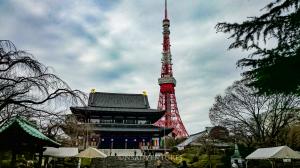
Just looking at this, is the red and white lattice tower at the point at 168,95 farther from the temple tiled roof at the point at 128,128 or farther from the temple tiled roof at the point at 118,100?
the temple tiled roof at the point at 128,128

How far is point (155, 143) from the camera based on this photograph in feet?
165

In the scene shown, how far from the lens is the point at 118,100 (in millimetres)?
53500

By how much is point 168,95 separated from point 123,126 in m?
18.5

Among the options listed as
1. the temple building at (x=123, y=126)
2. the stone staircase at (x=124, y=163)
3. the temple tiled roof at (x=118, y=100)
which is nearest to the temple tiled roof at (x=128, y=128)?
the temple building at (x=123, y=126)

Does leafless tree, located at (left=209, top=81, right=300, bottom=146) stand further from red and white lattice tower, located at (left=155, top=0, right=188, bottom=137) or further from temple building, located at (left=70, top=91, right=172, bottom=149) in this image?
red and white lattice tower, located at (left=155, top=0, right=188, bottom=137)

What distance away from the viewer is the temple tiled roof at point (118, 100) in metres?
51.5

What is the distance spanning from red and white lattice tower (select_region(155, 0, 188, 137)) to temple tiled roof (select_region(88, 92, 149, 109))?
7183 mm

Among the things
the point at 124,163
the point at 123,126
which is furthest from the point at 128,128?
the point at 124,163

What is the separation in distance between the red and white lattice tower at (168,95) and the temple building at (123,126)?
9.11 meters

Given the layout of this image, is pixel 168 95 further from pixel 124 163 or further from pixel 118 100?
pixel 124 163

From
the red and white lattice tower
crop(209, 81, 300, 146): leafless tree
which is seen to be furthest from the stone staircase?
the red and white lattice tower

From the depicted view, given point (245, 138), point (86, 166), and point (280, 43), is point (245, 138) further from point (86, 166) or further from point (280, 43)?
point (280, 43)

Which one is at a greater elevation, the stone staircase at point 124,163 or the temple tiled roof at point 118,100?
the temple tiled roof at point 118,100

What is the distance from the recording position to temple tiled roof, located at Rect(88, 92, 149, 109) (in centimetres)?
5150
